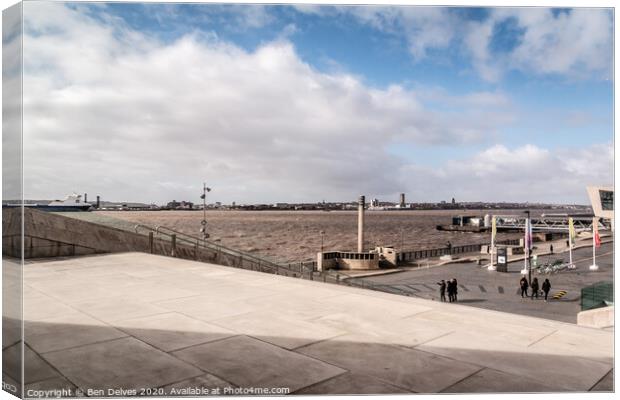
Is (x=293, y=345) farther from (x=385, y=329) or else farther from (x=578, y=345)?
(x=578, y=345)

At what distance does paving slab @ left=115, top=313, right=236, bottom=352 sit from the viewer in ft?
17.5

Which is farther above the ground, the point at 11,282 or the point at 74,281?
the point at 11,282

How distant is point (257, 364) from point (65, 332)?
2741 millimetres

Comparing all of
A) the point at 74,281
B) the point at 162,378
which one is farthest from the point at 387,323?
the point at 74,281

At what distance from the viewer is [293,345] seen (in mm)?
5238

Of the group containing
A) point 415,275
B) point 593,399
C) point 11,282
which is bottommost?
point 415,275

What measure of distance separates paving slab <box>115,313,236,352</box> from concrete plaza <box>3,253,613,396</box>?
1cm

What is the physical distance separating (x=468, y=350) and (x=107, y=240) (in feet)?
40.5

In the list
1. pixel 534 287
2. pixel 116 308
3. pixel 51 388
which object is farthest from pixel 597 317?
pixel 534 287

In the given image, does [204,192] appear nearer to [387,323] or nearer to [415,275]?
[415,275]

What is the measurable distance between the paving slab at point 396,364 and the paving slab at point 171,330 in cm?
130

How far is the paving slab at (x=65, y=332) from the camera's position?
5242 millimetres

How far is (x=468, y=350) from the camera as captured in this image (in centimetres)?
508

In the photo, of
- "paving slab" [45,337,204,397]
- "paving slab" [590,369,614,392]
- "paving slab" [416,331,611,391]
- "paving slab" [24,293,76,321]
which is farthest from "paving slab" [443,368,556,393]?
"paving slab" [24,293,76,321]
